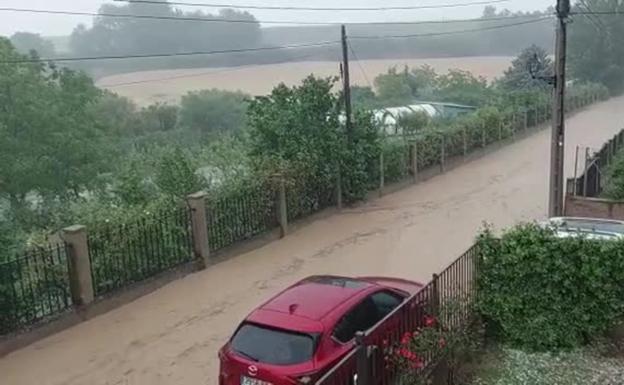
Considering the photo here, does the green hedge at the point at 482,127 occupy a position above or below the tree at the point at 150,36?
below

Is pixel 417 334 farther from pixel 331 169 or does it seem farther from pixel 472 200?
pixel 472 200

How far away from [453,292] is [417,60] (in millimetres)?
75245

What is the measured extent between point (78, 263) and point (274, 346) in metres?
5.94

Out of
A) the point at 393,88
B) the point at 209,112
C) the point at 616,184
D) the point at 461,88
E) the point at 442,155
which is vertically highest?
the point at 616,184

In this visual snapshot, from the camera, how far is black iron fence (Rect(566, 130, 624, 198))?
15688 millimetres

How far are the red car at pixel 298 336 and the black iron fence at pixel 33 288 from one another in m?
4.95

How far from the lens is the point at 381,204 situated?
69.1 feet

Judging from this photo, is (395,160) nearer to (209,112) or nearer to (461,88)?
(209,112)

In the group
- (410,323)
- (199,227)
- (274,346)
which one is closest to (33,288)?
(199,227)

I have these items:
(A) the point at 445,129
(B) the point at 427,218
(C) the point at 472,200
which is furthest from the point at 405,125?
(B) the point at 427,218

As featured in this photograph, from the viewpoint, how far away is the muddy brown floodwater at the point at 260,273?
991 cm

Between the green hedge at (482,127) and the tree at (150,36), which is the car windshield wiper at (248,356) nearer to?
the green hedge at (482,127)

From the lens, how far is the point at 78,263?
11555mm

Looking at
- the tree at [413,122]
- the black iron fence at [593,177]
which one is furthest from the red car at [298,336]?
the tree at [413,122]
